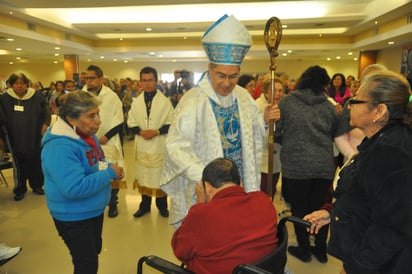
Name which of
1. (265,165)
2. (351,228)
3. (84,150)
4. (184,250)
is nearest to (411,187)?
(351,228)

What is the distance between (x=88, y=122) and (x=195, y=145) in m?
0.59

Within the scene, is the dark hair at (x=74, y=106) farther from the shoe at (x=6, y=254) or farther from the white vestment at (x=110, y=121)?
the white vestment at (x=110, y=121)

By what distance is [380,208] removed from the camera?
105 cm

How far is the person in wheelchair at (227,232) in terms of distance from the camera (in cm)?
121

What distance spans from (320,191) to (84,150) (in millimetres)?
1790

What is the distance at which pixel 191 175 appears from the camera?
1688mm

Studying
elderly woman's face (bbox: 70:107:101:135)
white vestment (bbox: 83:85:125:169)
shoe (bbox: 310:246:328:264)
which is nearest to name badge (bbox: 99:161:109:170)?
elderly woman's face (bbox: 70:107:101:135)

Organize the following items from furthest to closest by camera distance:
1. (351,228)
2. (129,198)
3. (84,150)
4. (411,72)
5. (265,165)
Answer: (129,198)
(265,165)
(84,150)
(411,72)
(351,228)

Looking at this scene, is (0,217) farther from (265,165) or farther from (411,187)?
(411,187)

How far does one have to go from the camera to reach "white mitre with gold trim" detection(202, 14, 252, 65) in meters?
1.80

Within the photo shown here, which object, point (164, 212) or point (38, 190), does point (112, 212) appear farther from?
point (38, 190)

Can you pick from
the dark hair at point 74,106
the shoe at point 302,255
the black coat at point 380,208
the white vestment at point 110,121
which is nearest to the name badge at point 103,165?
the dark hair at point 74,106

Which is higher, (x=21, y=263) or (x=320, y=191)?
(x=320, y=191)

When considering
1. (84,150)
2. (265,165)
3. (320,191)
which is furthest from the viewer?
(265,165)
